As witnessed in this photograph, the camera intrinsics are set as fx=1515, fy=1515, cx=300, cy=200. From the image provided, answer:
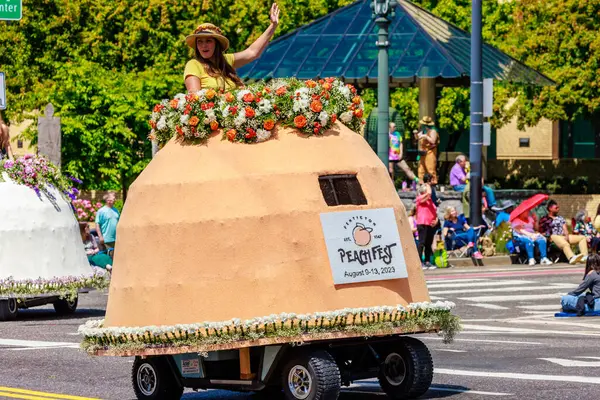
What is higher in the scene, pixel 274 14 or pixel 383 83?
pixel 383 83

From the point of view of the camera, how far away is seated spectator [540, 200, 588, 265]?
2919 centimetres

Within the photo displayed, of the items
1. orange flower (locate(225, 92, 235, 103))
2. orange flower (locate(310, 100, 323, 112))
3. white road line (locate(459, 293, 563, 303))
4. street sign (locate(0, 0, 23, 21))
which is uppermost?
street sign (locate(0, 0, 23, 21))

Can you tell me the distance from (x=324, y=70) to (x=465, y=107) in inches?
706

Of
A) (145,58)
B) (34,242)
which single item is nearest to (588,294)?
(34,242)

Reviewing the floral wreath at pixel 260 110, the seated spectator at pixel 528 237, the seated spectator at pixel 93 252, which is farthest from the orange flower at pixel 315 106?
the seated spectator at pixel 528 237

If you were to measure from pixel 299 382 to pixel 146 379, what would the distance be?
1458 mm

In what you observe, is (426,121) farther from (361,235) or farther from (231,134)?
(361,235)

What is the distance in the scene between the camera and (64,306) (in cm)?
2034

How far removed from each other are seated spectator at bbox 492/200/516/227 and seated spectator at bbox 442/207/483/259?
1302mm

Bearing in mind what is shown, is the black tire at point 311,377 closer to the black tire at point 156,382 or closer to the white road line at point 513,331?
the black tire at point 156,382

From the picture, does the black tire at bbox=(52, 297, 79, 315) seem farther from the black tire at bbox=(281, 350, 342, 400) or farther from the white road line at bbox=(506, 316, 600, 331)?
the black tire at bbox=(281, 350, 342, 400)

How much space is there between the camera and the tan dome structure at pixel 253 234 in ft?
35.2

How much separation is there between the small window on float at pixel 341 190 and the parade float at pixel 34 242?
29.1 feet

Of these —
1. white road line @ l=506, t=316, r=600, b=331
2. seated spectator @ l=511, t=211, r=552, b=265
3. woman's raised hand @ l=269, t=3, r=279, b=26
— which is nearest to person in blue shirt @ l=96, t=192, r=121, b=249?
seated spectator @ l=511, t=211, r=552, b=265
